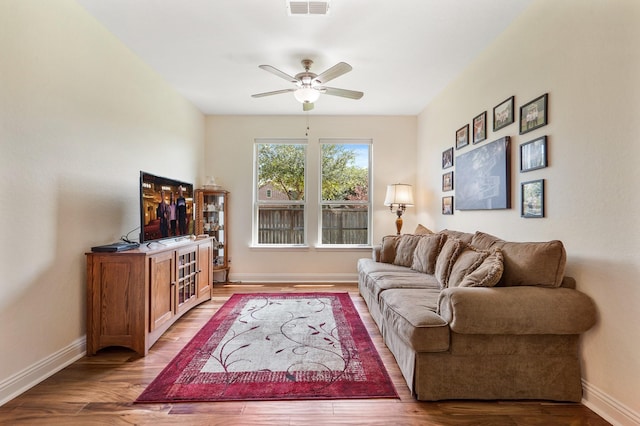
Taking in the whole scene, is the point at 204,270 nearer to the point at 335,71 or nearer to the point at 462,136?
the point at 335,71

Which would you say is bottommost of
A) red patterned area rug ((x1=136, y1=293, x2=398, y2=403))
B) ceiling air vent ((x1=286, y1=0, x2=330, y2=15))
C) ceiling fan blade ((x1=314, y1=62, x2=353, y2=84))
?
red patterned area rug ((x1=136, y1=293, x2=398, y2=403))

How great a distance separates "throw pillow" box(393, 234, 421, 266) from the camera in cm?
356

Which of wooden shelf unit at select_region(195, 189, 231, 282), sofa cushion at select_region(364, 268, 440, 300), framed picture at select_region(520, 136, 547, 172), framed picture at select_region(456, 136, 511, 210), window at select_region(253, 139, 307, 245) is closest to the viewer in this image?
framed picture at select_region(520, 136, 547, 172)

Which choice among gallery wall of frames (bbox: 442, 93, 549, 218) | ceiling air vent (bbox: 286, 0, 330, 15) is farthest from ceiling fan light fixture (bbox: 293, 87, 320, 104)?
gallery wall of frames (bbox: 442, 93, 549, 218)

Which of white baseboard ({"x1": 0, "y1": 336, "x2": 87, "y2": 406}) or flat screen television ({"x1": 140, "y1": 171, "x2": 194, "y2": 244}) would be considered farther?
flat screen television ({"x1": 140, "y1": 171, "x2": 194, "y2": 244})

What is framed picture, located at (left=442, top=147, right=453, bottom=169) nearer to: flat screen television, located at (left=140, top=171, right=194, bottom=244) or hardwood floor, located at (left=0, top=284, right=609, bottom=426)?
hardwood floor, located at (left=0, top=284, right=609, bottom=426)

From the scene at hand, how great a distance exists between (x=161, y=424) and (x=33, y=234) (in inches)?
58.8

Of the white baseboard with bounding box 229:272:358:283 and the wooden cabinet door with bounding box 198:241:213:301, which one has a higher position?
the wooden cabinet door with bounding box 198:241:213:301

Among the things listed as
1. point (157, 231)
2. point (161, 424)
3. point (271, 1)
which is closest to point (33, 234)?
point (157, 231)

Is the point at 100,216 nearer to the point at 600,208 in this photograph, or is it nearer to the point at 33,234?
the point at 33,234

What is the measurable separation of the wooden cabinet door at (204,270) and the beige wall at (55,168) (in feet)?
2.64

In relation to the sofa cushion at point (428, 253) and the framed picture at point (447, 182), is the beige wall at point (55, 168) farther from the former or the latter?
the framed picture at point (447, 182)

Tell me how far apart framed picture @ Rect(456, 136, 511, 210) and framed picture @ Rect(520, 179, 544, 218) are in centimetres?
17

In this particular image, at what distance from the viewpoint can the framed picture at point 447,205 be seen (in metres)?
3.71
